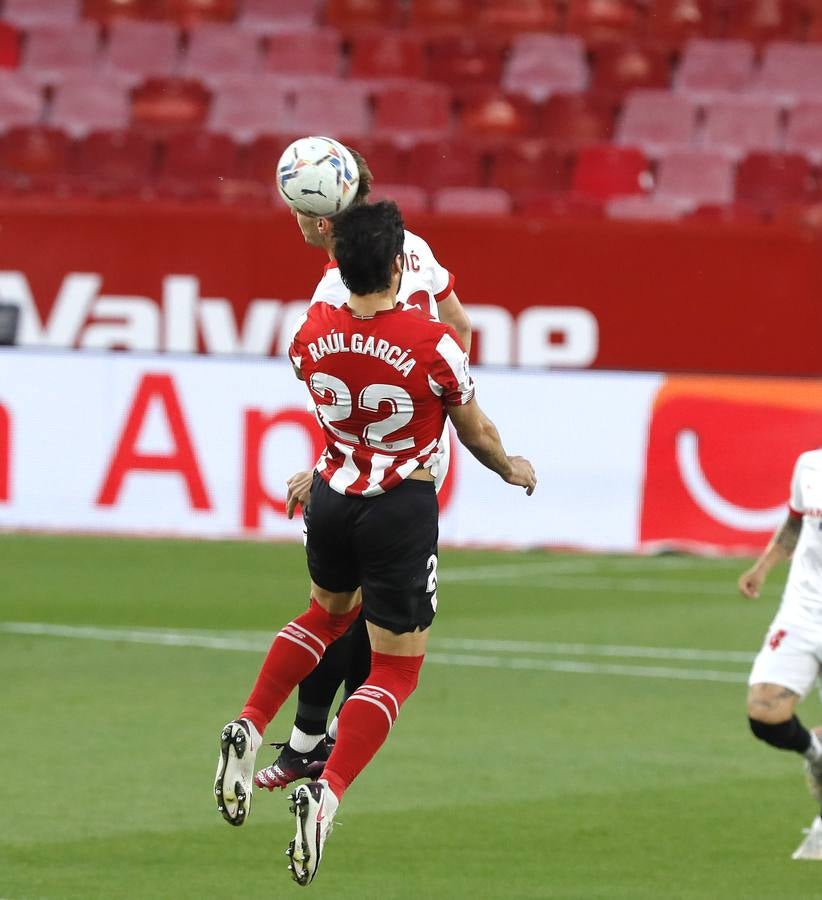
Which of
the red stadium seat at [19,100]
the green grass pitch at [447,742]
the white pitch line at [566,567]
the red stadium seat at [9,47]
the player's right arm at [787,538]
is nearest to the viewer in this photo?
the green grass pitch at [447,742]

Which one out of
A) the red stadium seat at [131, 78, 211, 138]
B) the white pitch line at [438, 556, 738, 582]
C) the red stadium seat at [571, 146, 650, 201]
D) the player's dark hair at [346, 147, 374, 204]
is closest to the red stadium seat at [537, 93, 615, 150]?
the red stadium seat at [571, 146, 650, 201]

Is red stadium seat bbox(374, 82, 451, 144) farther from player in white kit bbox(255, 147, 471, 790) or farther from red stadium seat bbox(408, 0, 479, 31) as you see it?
player in white kit bbox(255, 147, 471, 790)

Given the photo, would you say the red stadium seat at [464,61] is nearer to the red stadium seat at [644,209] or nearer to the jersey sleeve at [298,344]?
the red stadium seat at [644,209]

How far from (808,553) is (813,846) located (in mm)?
1190

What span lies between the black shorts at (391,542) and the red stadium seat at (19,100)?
15.0 m

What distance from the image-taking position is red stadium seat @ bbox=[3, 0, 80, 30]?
885 inches

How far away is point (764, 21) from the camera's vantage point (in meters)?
22.5

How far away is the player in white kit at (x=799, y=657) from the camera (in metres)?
8.23

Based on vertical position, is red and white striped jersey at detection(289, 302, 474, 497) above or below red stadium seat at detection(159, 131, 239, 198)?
above

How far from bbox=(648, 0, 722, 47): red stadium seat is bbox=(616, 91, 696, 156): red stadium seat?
1.24 metres

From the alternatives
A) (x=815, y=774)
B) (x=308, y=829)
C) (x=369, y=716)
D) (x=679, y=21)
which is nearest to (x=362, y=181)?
(x=369, y=716)

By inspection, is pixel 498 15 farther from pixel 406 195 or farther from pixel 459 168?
pixel 406 195

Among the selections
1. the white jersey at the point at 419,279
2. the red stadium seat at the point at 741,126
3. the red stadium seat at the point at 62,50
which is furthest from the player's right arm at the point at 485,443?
the red stadium seat at the point at 62,50

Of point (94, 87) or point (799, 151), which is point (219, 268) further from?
point (799, 151)
